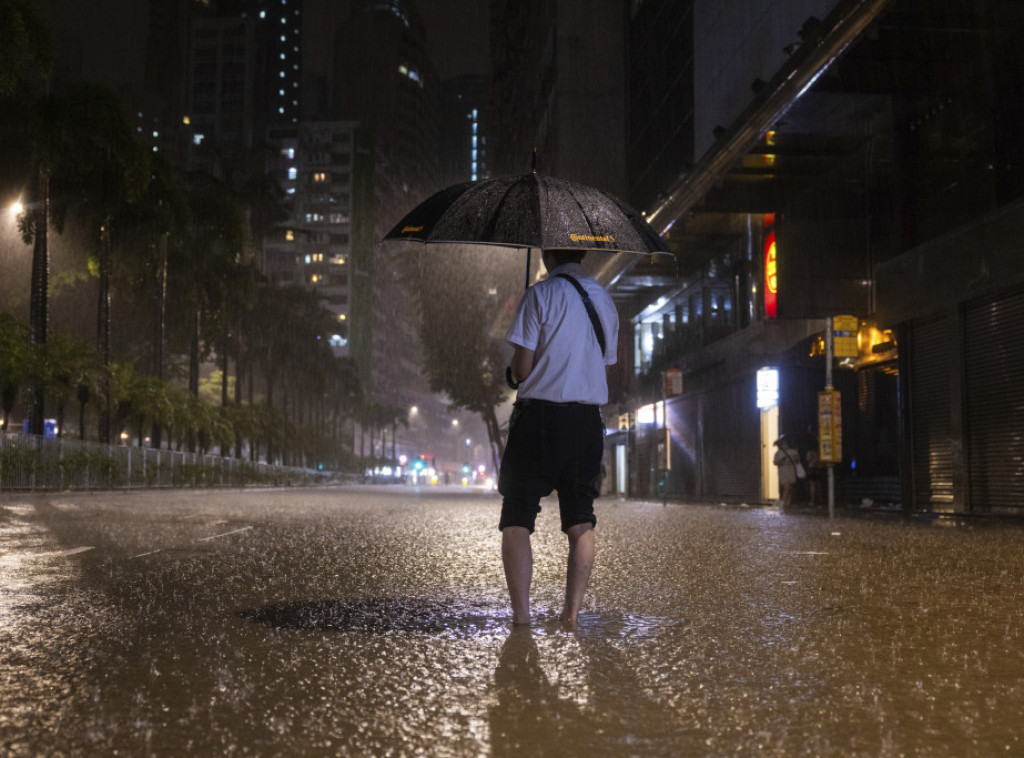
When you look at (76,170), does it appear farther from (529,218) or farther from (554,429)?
(554,429)

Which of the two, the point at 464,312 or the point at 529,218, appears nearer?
the point at 529,218

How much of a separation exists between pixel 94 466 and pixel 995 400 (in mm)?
23312

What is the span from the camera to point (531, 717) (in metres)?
3.31

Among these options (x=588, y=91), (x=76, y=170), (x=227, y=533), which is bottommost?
(x=227, y=533)

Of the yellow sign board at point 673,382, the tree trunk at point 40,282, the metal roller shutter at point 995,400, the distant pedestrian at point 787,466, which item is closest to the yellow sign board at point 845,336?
the metal roller shutter at point 995,400

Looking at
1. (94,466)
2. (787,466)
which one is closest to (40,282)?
(94,466)

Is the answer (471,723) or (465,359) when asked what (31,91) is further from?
(471,723)

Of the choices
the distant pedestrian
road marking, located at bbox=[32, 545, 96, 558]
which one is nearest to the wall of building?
the distant pedestrian

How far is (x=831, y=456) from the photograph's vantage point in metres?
17.8

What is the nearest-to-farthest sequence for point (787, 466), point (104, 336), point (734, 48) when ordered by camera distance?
point (787, 466)
point (734, 48)
point (104, 336)

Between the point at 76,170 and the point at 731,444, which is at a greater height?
the point at 76,170

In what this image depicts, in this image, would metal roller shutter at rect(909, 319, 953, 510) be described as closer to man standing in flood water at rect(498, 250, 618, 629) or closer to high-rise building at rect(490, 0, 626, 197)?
man standing in flood water at rect(498, 250, 618, 629)

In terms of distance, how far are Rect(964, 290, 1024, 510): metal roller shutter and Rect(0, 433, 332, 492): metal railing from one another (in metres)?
19.8

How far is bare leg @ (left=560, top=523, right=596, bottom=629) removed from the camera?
503cm
